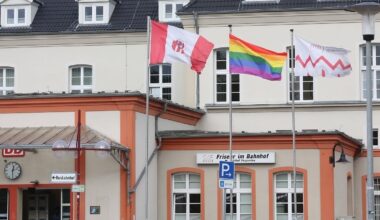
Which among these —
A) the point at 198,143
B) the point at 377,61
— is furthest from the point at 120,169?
the point at 377,61

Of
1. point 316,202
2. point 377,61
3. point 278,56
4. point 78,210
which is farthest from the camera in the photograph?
point 377,61

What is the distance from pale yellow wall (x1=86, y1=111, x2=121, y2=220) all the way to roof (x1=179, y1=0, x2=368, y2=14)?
9421mm

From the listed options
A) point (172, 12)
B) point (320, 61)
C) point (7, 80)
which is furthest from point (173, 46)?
point (7, 80)

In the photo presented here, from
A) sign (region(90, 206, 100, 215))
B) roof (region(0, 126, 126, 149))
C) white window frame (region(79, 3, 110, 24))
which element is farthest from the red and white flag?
white window frame (region(79, 3, 110, 24))

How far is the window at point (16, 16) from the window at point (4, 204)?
13.2 m

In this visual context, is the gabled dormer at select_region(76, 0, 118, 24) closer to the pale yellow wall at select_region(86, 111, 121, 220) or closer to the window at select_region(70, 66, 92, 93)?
the window at select_region(70, 66, 92, 93)

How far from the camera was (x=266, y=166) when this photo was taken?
30.3m

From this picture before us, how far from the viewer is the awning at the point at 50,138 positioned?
88.7 feet

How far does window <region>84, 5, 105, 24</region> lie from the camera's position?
3988 centimetres

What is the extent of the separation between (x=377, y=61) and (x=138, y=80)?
9973 millimetres

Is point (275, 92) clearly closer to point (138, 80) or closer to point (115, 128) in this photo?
point (138, 80)

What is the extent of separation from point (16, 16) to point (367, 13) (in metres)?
23.7

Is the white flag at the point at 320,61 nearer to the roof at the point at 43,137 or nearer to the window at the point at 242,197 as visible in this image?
the window at the point at 242,197

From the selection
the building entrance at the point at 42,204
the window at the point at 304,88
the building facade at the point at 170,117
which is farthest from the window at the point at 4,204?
the window at the point at 304,88
